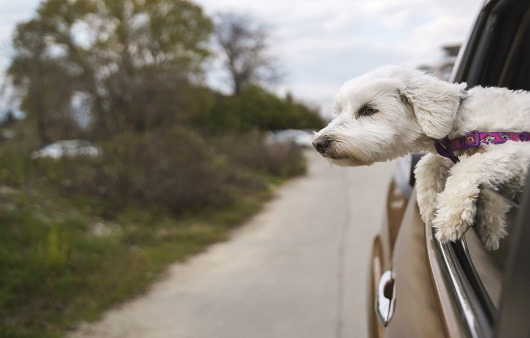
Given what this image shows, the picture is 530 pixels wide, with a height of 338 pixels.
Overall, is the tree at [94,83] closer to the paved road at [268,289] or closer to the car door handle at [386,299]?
the paved road at [268,289]

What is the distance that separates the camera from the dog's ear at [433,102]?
1.61 meters

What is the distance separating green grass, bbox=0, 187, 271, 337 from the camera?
4.27 metres

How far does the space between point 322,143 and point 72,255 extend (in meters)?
4.08

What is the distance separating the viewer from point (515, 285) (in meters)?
0.84

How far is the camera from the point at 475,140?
5.24ft

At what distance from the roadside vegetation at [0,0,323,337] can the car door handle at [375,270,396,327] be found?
286 cm

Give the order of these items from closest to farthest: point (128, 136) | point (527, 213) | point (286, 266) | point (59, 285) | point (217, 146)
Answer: point (527, 213) < point (59, 285) < point (286, 266) < point (128, 136) < point (217, 146)

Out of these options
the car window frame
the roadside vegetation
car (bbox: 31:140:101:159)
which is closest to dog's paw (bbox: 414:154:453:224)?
the car window frame

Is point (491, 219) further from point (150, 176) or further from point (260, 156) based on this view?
point (260, 156)

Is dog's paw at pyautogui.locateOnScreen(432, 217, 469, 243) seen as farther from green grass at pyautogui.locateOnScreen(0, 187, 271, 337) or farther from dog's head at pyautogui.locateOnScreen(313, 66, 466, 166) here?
green grass at pyautogui.locateOnScreen(0, 187, 271, 337)

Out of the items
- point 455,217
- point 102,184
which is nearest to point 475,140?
point 455,217

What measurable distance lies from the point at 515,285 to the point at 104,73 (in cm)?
1182

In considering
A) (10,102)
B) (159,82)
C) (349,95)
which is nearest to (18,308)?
(349,95)

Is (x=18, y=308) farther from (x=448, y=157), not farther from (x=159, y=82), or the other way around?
(x=159, y=82)
